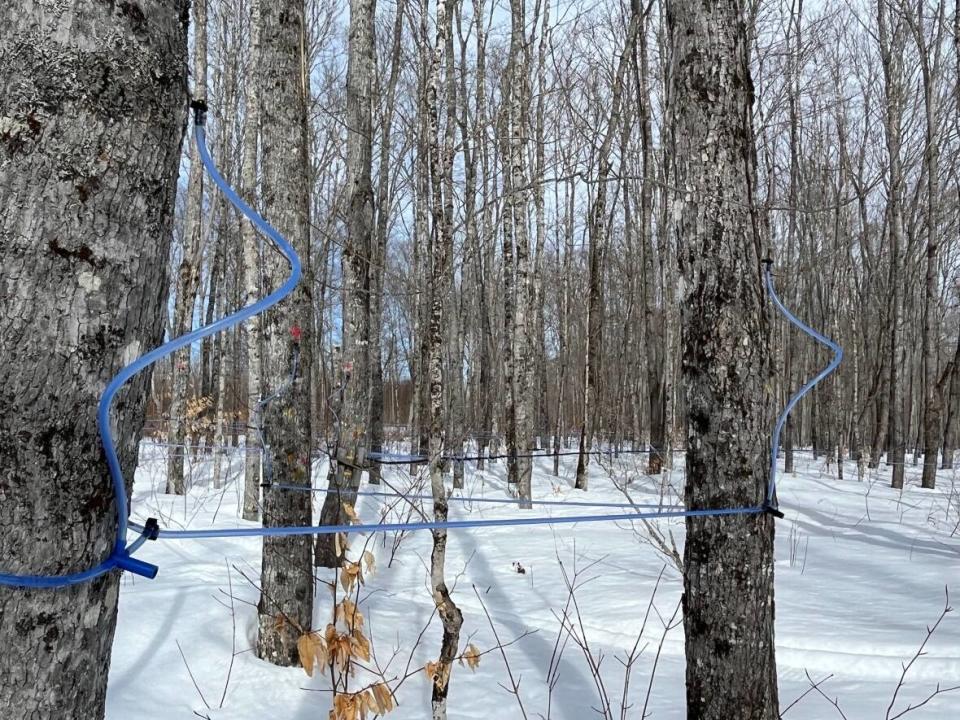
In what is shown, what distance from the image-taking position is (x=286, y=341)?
3252 millimetres

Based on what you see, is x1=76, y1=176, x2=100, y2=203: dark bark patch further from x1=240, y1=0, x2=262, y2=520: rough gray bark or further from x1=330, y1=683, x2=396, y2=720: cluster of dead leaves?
x1=240, y1=0, x2=262, y2=520: rough gray bark

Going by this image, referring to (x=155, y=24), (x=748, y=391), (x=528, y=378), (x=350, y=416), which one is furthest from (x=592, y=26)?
(x=155, y=24)

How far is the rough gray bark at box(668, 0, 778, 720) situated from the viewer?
1.91 m

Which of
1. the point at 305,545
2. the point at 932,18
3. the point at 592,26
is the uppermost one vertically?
the point at 592,26

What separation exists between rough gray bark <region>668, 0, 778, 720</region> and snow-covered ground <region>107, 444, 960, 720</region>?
439 mm

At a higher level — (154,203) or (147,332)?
(154,203)

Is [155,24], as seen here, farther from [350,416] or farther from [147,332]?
[350,416]

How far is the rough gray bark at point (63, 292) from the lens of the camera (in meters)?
0.76

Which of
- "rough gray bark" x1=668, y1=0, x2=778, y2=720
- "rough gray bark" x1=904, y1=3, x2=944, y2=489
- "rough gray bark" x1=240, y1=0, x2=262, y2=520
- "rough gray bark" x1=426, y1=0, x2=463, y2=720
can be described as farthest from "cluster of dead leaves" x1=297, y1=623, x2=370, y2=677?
"rough gray bark" x1=904, y1=3, x2=944, y2=489

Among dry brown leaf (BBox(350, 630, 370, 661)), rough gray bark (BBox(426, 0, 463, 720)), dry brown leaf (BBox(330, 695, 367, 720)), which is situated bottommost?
dry brown leaf (BBox(330, 695, 367, 720))

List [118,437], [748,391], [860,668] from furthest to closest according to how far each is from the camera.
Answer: [860,668]
[748,391]
[118,437]

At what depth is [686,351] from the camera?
203cm

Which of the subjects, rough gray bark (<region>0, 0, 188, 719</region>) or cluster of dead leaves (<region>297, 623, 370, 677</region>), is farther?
cluster of dead leaves (<region>297, 623, 370, 677</region>)

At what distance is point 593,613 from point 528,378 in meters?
4.03
